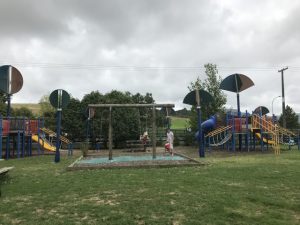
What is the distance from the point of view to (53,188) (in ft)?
28.8

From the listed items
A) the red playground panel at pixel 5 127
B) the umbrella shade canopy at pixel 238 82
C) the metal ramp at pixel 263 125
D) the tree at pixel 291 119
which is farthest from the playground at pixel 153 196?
the tree at pixel 291 119

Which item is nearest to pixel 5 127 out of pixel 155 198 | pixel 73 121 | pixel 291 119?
pixel 73 121

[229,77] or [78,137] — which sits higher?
[229,77]

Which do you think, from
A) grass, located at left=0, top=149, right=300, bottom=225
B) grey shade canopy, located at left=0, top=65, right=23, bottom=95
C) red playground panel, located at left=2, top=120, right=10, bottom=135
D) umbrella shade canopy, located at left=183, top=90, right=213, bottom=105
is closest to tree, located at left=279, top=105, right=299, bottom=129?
umbrella shade canopy, located at left=183, top=90, right=213, bottom=105

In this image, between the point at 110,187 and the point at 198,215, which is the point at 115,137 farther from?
the point at 198,215

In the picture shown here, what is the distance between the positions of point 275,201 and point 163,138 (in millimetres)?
31038

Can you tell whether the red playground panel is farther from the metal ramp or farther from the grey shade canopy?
the metal ramp

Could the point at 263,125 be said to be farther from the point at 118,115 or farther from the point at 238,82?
the point at 118,115

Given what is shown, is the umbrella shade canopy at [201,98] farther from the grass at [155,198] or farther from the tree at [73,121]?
the tree at [73,121]

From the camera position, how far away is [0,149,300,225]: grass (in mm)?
5832

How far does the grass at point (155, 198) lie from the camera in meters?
5.83

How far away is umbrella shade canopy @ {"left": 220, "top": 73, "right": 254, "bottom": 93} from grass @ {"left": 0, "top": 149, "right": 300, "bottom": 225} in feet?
47.0

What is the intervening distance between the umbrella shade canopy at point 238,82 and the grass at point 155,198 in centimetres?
1432

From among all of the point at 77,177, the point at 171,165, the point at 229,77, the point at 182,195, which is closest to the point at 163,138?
the point at 229,77
